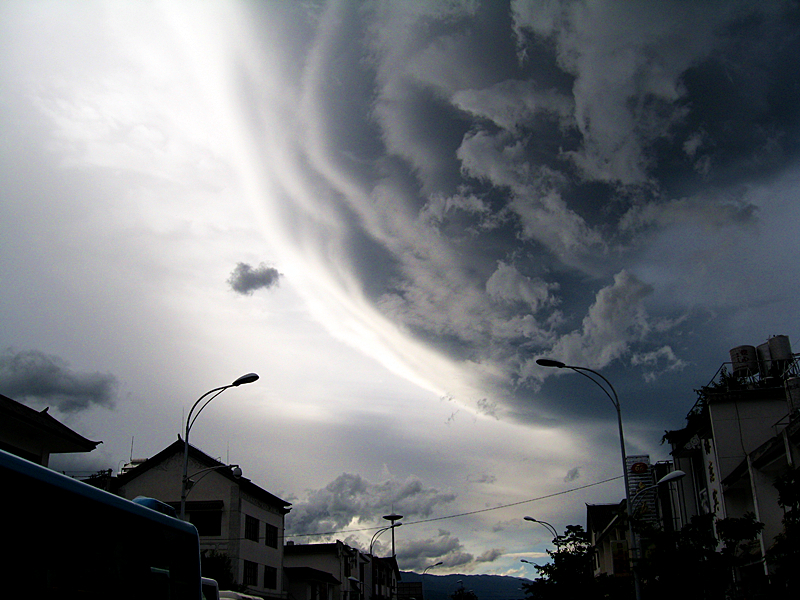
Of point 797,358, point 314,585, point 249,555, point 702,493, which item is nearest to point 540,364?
point 797,358

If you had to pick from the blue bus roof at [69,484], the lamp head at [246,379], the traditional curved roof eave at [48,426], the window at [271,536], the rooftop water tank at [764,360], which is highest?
the rooftop water tank at [764,360]

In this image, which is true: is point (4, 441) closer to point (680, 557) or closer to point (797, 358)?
point (680, 557)

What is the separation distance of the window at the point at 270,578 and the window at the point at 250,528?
3258 millimetres

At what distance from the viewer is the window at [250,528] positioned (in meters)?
43.0

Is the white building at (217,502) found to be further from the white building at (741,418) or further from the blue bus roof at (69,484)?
the blue bus roof at (69,484)

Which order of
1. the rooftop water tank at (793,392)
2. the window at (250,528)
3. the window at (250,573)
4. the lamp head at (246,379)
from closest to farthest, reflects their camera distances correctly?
1. the lamp head at (246,379)
2. the rooftop water tank at (793,392)
3. the window at (250,573)
4. the window at (250,528)

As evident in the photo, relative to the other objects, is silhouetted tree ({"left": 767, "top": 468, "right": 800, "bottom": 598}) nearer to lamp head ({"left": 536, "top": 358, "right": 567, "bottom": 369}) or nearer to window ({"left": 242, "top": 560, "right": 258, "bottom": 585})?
lamp head ({"left": 536, "top": 358, "right": 567, "bottom": 369})

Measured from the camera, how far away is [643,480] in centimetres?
4709

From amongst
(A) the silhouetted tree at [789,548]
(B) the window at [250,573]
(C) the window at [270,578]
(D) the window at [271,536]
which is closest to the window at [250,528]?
(B) the window at [250,573]

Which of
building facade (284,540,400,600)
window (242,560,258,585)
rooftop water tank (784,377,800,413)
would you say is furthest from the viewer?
building facade (284,540,400,600)

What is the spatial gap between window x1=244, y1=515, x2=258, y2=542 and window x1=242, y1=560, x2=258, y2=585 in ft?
5.30

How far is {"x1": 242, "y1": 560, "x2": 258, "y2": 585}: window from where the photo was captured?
42062 millimetres

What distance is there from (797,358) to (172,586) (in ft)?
98.6

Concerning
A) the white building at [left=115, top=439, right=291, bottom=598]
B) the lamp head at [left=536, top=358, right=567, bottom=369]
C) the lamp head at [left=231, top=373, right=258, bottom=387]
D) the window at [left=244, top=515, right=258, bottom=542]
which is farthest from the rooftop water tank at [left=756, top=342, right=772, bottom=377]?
the window at [left=244, top=515, right=258, bottom=542]
